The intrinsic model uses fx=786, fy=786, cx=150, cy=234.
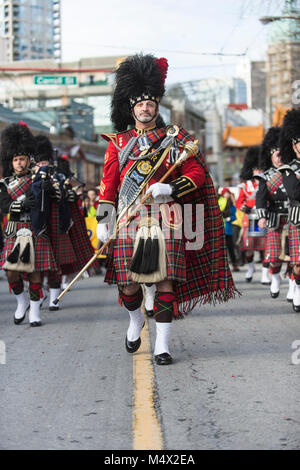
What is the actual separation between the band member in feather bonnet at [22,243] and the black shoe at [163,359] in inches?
102

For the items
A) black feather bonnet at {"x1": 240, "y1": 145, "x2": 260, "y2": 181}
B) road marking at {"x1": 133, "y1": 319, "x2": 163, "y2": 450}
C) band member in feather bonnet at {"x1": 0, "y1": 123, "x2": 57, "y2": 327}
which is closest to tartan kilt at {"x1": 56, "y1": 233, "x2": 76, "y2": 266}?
band member in feather bonnet at {"x1": 0, "y1": 123, "x2": 57, "y2": 327}

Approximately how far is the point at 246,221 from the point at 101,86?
59435 millimetres

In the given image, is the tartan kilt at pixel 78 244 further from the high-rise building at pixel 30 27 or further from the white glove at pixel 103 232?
the high-rise building at pixel 30 27

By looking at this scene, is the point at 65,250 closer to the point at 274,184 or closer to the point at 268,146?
A: the point at 274,184

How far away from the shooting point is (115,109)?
6203mm

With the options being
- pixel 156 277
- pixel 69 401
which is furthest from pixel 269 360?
pixel 69 401

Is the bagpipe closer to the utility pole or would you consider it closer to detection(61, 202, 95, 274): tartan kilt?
detection(61, 202, 95, 274): tartan kilt

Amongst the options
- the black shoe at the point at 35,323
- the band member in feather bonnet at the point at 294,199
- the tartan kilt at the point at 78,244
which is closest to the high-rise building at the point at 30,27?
the tartan kilt at the point at 78,244

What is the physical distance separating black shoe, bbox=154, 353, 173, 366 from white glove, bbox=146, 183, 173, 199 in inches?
43.0

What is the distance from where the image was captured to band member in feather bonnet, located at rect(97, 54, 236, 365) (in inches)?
215

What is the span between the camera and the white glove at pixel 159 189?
17.7ft

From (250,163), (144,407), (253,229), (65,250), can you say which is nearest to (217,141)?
(250,163)
